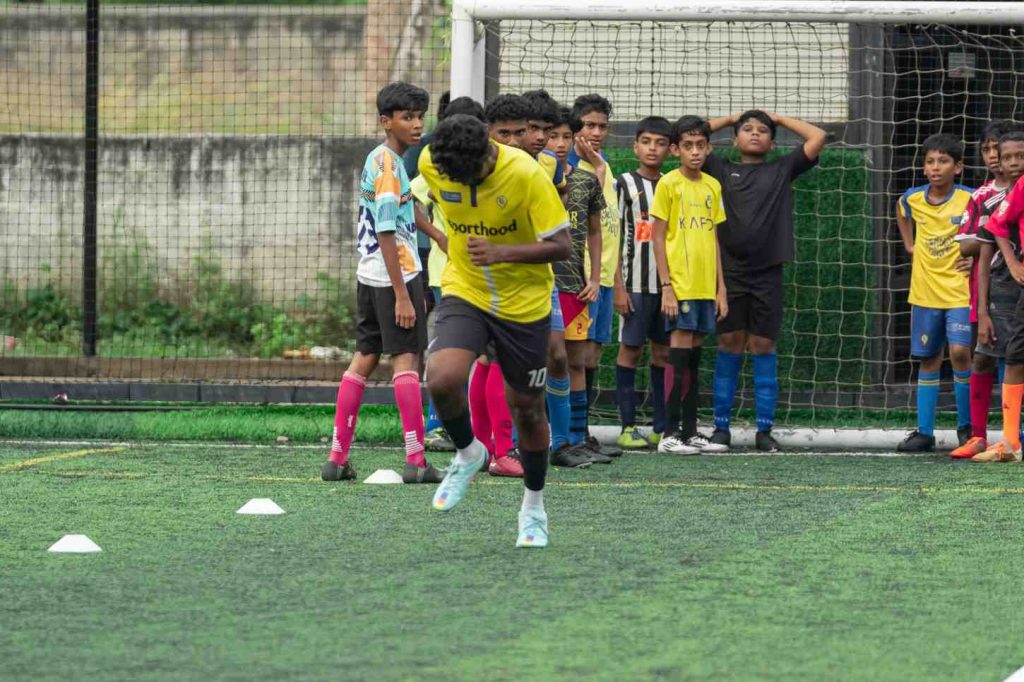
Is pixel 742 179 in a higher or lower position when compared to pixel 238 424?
higher

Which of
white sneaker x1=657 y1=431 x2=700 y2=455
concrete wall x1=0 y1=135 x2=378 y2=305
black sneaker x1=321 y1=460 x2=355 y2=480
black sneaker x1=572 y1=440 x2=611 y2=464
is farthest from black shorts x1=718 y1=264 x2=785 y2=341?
concrete wall x1=0 y1=135 x2=378 y2=305

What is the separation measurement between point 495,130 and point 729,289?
2.78 m

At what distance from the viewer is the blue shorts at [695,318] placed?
914 centimetres

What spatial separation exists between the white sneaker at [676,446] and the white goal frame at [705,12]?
7.60 feet

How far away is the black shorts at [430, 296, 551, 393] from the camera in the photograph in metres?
5.83

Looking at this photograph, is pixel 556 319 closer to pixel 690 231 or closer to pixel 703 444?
pixel 690 231

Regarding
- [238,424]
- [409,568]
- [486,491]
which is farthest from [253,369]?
[409,568]

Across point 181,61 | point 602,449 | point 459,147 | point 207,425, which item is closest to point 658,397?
point 602,449

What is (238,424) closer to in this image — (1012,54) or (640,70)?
(640,70)

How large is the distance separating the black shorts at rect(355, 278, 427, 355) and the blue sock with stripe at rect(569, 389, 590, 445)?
4.21ft

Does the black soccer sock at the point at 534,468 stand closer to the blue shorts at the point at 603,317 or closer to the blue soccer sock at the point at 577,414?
the blue soccer sock at the point at 577,414

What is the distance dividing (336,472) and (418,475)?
420mm

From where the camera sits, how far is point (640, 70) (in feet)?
36.0

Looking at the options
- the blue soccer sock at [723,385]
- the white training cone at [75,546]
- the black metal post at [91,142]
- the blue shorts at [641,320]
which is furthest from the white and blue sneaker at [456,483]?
the black metal post at [91,142]
